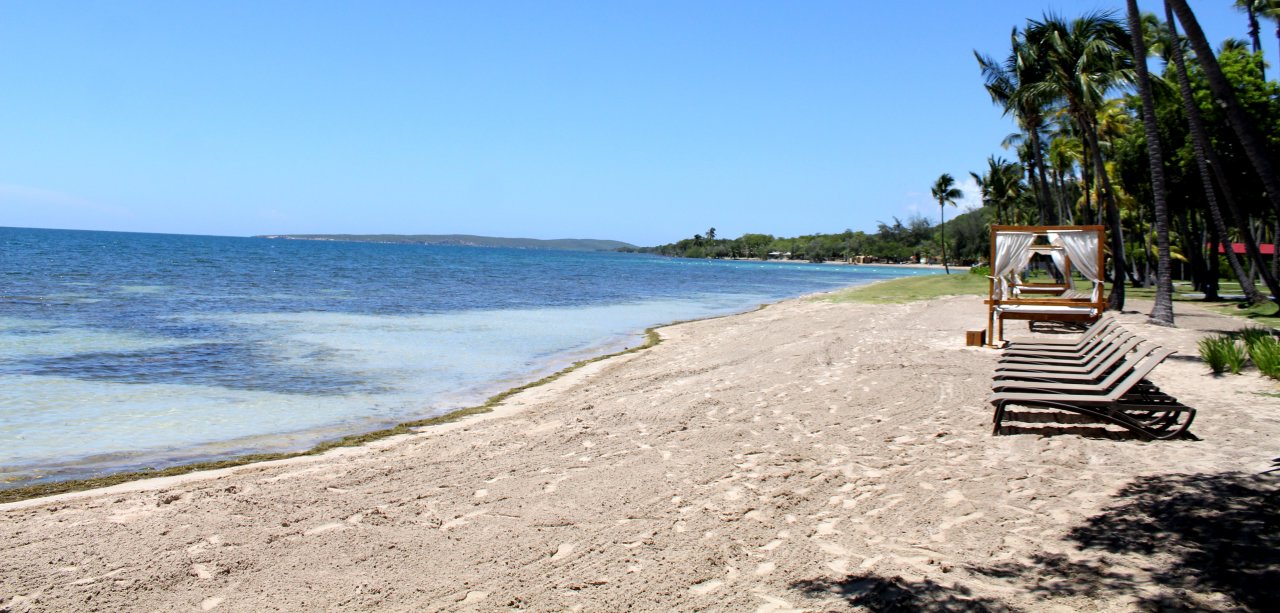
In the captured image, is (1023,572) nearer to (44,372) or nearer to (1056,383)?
(1056,383)

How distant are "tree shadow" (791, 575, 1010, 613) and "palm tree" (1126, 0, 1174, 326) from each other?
48.3 ft

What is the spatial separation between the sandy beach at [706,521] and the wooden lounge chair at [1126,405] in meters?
0.18

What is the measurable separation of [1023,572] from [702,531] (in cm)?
161

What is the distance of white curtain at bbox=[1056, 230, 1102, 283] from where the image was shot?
15141 mm

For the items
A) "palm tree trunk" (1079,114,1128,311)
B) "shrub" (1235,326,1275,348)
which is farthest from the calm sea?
"palm tree trunk" (1079,114,1128,311)

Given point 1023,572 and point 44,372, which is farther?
point 44,372

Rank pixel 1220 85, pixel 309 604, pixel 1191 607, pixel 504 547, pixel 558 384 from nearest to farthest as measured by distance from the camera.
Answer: pixel 1191 607 < pixel 309 604 < pixel 504 547 < pixel 1220 85 < pixel 558 384

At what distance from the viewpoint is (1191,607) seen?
3.52m

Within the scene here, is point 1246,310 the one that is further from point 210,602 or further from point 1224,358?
point 210,602

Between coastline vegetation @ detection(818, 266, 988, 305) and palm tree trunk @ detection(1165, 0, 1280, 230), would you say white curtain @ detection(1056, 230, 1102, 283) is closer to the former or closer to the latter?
palm tree trunk @ detection(1165, 0, 1280, 230)

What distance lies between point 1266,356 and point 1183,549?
251 inches

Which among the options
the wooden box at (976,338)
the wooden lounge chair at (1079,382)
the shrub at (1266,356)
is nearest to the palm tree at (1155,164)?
the wooden box at (976,338)

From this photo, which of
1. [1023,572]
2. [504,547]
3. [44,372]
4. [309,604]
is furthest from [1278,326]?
[44,372]

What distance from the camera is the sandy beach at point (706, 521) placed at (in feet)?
13.0
